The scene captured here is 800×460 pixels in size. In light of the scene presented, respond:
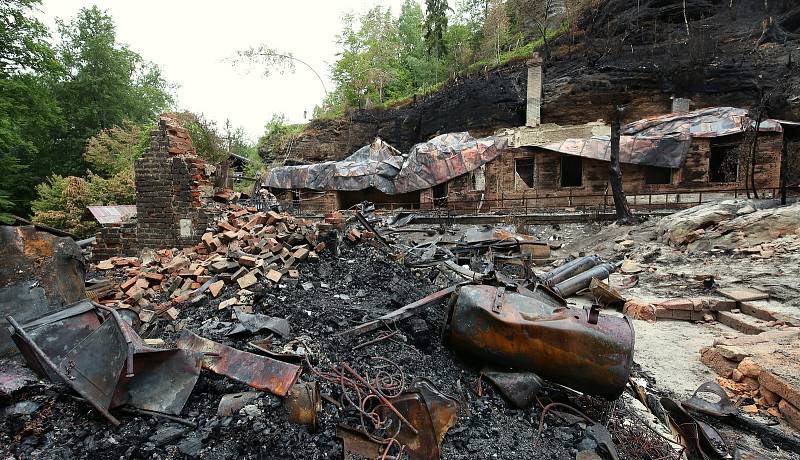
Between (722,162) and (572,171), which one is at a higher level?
(722,162)

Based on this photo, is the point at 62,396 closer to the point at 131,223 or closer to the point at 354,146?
the point at 131,223

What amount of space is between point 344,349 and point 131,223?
6352 mm

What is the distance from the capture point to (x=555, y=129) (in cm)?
1730

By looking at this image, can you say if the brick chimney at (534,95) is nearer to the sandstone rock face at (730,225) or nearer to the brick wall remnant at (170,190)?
the sandstone rock face at (730,225)

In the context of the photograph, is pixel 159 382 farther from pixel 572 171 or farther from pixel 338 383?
pixel 572 171

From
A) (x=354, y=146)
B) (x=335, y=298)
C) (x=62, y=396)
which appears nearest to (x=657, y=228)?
(x=335, y=298)

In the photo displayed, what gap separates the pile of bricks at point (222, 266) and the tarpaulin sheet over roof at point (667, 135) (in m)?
13.6

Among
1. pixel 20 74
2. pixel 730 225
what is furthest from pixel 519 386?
pixel 20 74

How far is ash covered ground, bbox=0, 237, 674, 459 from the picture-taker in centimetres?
198

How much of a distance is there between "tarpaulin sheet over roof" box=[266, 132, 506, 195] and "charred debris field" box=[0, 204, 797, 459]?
13857 mm

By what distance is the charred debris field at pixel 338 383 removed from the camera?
2.10m

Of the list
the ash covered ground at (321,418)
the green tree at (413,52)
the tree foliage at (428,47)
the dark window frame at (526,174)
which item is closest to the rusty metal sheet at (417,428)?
the ash covered ground at (321,418)

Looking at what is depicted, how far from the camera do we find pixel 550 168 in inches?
655

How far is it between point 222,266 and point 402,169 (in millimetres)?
13935
